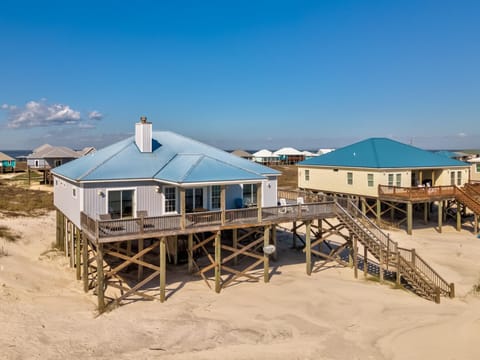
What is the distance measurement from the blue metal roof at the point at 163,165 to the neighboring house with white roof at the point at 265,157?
231 feet

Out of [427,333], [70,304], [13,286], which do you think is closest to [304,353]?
[427,333]

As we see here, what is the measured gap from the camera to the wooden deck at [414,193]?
1205 inches

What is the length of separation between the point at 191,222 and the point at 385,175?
63.2ft

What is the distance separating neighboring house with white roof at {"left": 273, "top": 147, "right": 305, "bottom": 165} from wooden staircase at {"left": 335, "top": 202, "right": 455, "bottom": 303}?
7882 cm

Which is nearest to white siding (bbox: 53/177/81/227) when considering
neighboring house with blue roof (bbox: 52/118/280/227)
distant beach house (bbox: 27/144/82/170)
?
neighboring house with blue roof (bbox: 52/118/280/227)

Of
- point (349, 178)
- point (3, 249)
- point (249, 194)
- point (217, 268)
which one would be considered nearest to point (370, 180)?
point (349, 178)

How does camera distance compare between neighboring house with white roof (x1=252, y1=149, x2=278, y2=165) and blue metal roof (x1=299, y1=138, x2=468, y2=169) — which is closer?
blue metal roof (x1=299, y1=138, x2=468, y2=169)

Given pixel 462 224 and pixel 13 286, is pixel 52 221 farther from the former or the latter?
pixel 462 224

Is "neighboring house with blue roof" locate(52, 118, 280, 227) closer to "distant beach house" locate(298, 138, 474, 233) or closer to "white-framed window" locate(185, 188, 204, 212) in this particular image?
"white-framed window" locate(185, 188, 204, 212)

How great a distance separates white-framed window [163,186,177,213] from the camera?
787 inches

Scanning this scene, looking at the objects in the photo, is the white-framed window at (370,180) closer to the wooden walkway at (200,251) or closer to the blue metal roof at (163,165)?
the wooden walkway at (200,251)

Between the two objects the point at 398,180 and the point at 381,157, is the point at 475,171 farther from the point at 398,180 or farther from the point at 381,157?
the point at 381,157

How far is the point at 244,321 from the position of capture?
15.5 meters

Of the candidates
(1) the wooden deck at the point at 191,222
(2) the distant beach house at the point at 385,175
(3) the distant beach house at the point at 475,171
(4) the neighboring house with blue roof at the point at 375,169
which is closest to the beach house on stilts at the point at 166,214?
(1) the wooden deck at the point at 191,222
